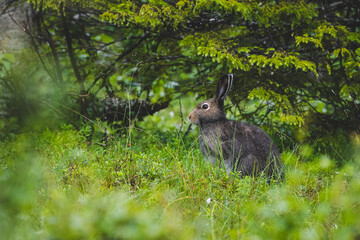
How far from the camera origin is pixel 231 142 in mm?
4898

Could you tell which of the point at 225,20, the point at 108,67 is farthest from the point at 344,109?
the point at 108,67

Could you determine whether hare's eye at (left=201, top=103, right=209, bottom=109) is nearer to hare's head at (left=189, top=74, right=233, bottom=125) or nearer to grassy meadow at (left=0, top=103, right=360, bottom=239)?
hare's head at (left=189, top=74, right=233, bottom=125)

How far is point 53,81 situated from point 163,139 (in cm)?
186

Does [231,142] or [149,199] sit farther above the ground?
[149,199]

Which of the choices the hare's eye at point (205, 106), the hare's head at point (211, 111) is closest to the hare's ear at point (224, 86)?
the hare's head at point (211, 111)

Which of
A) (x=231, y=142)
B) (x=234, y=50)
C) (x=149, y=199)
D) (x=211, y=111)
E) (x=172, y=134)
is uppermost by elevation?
(x=234, y=50)

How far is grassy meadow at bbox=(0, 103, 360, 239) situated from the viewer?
201cm

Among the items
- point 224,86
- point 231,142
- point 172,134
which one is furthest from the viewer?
point 172,134

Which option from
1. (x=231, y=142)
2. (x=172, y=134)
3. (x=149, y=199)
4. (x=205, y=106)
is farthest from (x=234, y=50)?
(x=149, y=199)

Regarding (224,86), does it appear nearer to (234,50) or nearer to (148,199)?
(234,50)

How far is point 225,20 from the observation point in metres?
5.85

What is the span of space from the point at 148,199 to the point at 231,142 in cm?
189

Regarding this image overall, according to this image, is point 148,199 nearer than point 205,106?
Yes

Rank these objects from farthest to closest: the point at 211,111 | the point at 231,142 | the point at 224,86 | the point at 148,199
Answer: the point at 211,111, the point at 224,86, the point at 231,142, the point at 148,199
